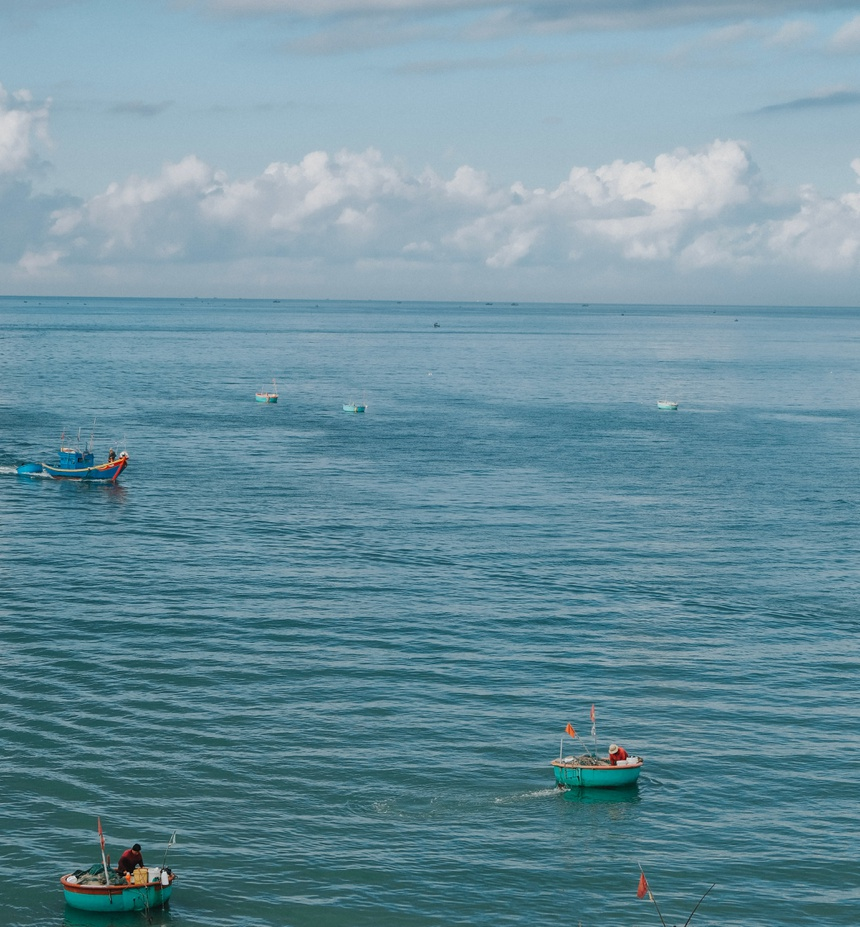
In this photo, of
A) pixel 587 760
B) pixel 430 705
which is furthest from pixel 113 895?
pixel 430 705

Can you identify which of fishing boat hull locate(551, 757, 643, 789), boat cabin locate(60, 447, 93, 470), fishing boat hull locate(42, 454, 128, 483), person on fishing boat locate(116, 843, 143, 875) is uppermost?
boat cabin locate(60, 447, 93, 470)

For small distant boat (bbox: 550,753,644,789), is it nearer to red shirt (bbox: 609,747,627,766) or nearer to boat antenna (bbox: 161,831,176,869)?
red shirt (bbox: 609,747,627,766)

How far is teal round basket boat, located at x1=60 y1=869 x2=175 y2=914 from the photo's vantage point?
52.2m

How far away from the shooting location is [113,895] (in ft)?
171

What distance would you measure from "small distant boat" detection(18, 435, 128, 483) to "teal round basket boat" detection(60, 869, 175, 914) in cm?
10002

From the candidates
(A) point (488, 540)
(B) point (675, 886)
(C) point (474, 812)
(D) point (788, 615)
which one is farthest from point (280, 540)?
(B) point (675, 886)

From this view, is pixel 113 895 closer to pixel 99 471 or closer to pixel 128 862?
pixel 128 862

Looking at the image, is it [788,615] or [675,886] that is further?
[788,615]

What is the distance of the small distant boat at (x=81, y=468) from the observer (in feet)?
487

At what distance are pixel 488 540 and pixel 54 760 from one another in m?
59.2

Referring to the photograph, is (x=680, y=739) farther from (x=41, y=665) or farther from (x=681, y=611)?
(x=41, y=665)

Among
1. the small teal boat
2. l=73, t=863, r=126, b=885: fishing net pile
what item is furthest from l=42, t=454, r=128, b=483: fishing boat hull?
the small teal boat

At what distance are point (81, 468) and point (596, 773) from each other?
103 meters

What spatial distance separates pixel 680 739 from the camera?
235 feet
